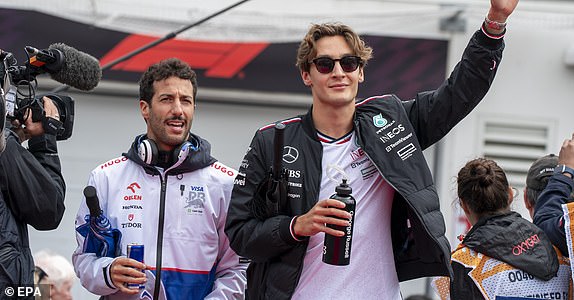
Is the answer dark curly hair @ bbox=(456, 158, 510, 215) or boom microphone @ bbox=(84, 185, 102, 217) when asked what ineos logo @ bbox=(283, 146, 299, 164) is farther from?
dark curly hair @ bbox=(456, 158, 510, 215)

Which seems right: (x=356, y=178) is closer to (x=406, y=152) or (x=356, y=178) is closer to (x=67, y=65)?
(x=406, y=152)

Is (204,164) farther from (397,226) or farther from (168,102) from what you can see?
(397,226)

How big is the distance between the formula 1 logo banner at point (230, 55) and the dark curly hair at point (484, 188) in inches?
223

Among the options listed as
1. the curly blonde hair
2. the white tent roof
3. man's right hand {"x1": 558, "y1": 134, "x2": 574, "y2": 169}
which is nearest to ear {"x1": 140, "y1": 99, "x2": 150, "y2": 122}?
the curly blonde hair

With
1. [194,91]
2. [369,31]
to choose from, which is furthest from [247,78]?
[194,91]

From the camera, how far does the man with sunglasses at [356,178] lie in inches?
167

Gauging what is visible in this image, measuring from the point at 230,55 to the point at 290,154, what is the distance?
642 cm

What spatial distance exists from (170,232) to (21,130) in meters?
0.85

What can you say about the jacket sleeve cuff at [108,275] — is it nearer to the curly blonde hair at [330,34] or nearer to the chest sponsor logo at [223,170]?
the chest sponsor logo at [223,170]

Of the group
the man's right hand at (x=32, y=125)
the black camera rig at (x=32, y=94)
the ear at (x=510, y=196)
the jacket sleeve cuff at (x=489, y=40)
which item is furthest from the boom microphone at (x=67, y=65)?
the ear at (x=510, y=196)

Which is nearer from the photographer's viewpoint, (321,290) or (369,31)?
(321,290)

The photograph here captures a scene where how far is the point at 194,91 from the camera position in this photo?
523 cm

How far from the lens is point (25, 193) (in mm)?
4516

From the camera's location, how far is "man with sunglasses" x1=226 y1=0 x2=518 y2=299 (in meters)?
4.23
